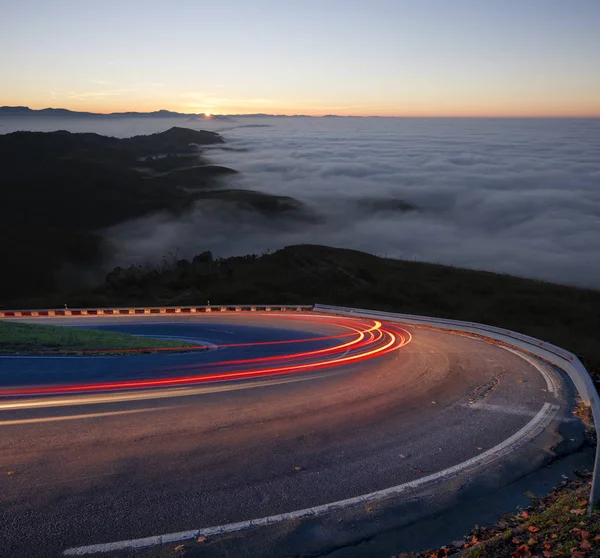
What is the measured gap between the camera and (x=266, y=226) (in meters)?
172

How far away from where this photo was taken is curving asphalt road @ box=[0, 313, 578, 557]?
7.71m

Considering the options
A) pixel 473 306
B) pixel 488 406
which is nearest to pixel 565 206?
pixel 473 306

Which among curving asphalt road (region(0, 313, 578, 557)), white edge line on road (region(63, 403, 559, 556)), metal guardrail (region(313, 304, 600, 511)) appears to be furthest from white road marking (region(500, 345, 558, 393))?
white edge line on road (region(63, 403, 559, 556))

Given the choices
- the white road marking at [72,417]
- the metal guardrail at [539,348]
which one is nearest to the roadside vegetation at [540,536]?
the metal guardrail at [539,348]

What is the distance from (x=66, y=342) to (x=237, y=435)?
10190mm

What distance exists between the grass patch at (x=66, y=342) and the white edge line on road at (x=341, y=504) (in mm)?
11055

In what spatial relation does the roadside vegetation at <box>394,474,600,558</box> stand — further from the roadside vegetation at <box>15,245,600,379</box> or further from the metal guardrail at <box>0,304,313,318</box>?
the roadside vegetation at <box>15,245,600,379</box>

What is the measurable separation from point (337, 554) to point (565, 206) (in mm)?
201377

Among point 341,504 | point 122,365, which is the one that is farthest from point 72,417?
point 341,504

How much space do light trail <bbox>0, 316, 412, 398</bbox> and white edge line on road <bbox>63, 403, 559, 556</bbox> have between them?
663 cm

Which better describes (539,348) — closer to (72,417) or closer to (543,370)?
(543,370)

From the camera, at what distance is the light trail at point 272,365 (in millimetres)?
13062

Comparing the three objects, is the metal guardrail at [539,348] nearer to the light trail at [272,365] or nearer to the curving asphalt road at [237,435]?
the curving asphalt road at [237,435]

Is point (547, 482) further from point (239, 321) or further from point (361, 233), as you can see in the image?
point (361, 233)
